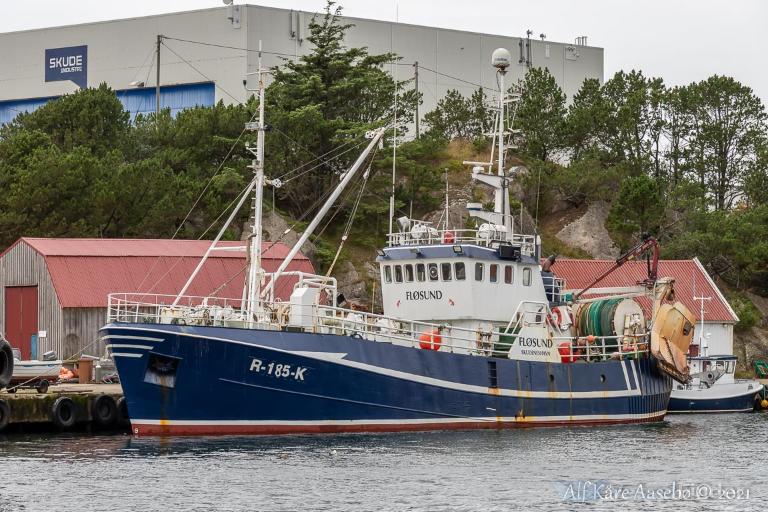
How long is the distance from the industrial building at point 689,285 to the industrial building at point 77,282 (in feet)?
53.5

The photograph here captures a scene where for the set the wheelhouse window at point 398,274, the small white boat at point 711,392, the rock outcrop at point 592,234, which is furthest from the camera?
the rock outcrop at point 592,234

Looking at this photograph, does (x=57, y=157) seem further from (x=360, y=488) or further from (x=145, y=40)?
(x=360, y=488)

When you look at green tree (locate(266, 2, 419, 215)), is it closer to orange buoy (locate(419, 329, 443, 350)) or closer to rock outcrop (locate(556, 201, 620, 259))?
rock outcrop (locate(556, 201, 620, 259))

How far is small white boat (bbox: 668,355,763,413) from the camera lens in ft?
175

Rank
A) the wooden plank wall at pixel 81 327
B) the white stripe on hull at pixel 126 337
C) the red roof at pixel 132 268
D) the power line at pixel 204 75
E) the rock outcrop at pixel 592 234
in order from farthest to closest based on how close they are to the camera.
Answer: the power line at pixel 204 75 < the rock outcrop at pixel 592 234 < the red roof at pixel 132 268 < the wooden plank wall at pixel 81 327 < the white stripe on hull at pixel 126 337

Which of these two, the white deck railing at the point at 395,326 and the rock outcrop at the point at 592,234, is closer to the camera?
the white deck railing at the point at 395,326

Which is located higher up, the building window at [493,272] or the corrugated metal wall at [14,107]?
the corrugated metal wall at [14,107]

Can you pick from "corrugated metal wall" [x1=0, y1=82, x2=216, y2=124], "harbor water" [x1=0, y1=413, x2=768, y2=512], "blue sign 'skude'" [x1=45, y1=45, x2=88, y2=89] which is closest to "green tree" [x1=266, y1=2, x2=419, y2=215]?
"corrugated metal wall" [x1=0, y1=82, x2=216, y2=124]

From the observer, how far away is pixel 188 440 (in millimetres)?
35750

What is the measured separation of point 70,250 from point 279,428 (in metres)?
17.5

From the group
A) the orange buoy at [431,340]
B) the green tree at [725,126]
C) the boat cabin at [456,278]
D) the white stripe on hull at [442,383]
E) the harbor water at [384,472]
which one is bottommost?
the harbor water at [384,472]

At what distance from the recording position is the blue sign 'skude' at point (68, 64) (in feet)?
254

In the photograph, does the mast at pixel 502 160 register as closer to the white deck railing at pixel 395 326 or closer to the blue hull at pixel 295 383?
the white deck railing at pixel 395 326

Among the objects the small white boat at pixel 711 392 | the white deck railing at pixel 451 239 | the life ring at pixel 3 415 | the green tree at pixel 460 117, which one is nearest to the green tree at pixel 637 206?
the green tree at pixel 460 117
